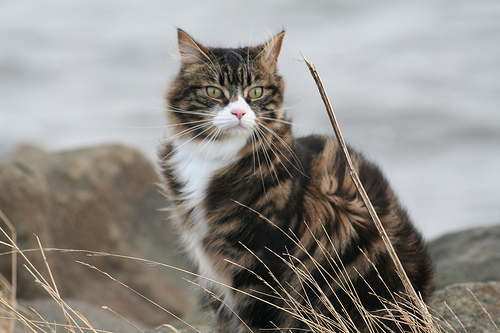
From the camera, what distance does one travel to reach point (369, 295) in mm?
3031

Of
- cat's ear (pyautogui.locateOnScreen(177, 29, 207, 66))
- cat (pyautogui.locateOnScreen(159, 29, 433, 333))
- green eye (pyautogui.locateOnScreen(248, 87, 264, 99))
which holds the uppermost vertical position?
cat's ear (pyautogui.locateOnScreen(177, 29, 207, 66))

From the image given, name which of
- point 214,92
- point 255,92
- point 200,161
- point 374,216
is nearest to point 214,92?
point 214,92

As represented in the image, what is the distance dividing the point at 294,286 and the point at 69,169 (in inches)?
128

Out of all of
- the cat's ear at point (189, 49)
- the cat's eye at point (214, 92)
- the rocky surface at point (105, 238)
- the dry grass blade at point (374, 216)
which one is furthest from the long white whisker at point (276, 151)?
the rocky surface at point (105, 238)

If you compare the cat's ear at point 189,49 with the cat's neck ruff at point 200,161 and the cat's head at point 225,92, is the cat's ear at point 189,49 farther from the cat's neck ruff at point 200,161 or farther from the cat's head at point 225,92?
the cat's neck ruff at point 200,161

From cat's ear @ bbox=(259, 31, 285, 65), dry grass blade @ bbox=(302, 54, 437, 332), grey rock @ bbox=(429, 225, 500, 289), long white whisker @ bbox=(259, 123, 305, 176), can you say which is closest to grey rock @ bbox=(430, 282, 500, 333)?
grey rock @ bbox=(429, 225, 500, 289)

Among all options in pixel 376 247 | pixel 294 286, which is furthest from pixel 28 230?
pixel 376 247

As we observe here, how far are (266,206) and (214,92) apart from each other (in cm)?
65

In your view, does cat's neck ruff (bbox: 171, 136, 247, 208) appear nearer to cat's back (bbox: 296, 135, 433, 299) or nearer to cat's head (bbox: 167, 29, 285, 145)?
cat's head (bbox: 167, 29, 285, 145)

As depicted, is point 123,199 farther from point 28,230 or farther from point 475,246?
point 475,246

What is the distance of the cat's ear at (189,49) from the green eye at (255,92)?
1.03 feet

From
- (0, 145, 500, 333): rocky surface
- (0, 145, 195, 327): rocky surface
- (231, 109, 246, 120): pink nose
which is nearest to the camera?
(231, 109, 246, 120): pink nose

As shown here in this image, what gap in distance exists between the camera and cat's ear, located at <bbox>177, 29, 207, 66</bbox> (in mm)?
3196

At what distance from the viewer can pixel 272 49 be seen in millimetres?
3229
